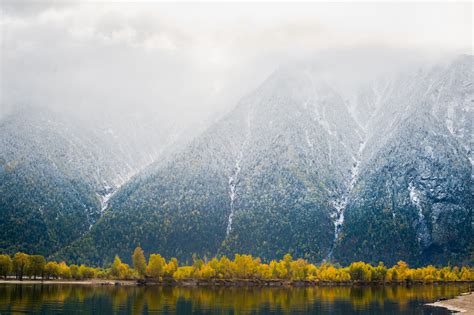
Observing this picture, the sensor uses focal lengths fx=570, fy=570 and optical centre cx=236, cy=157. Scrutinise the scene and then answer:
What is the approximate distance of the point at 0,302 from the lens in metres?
129

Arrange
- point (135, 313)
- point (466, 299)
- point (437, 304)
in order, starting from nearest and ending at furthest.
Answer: point (135, 313) < point (437, 304) < point (466, 299)

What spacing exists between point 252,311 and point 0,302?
57.0m

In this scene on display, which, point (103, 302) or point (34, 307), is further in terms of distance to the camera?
point (103, 302)

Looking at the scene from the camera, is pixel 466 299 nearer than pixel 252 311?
No

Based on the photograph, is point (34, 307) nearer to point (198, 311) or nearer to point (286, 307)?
point (198, 311)

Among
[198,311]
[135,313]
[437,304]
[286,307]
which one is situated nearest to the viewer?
[135,313]

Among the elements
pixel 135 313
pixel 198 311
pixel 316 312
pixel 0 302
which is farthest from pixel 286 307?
pixel 0 302

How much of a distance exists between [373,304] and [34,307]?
84148 millimetres

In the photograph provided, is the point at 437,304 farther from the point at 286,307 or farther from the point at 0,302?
the point at 0,302

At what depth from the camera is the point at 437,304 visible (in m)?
149

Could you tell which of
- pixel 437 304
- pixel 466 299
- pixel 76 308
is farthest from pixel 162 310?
pixel 466 299

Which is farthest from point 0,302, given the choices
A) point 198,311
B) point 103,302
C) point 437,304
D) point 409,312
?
point 437,304

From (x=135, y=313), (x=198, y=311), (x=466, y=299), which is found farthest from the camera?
(x=466, y=299)

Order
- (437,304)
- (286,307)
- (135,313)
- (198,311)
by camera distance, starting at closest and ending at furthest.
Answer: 1. (135,313)
2. (198,311)
3. (286,307)
4. (437,304)
